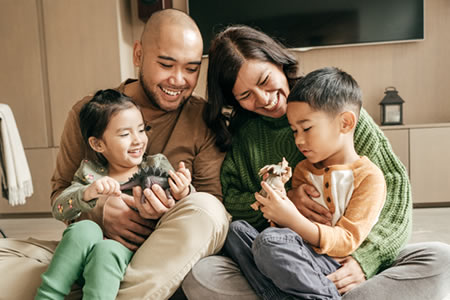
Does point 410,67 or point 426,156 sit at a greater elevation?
point 410,67

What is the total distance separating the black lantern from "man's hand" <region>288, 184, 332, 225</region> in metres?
2.33

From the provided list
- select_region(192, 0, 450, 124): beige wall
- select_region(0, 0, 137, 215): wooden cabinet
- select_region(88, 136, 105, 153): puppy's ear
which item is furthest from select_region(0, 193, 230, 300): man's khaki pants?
select_region(192, 0, 450, 124): beige wall

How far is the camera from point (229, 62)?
4.13 ft

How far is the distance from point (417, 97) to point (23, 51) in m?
3.35

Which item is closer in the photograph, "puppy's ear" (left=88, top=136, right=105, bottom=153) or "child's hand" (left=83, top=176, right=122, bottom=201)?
"child's hand" (left=83, top=176, right=122, bottom=201)

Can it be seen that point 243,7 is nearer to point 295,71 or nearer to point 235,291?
point 295,71

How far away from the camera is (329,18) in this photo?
3.25 metres

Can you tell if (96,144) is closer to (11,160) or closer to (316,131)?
(316,131)

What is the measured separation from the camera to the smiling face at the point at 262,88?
124cm

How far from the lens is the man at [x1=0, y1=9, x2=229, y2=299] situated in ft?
3.17

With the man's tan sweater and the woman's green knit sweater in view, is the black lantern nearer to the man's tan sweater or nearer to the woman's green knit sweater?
the woman's green knit sweater

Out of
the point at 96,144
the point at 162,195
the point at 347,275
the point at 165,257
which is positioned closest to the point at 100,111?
the point at 96,144

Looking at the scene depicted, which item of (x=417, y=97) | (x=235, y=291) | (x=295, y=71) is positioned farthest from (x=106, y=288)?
(x=417, y=97)

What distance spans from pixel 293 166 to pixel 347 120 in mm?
282
